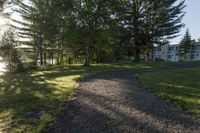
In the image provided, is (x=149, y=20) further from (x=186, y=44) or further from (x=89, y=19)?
(x=186, y=44)

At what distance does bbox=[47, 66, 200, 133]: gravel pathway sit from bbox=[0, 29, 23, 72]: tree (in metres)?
17.4

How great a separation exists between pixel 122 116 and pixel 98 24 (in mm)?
17794

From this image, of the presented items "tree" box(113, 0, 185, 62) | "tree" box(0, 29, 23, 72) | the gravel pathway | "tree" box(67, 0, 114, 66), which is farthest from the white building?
the gravel pathway

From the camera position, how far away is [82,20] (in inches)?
880

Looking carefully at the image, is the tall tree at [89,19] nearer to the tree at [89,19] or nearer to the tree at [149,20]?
the tree at [89,19]

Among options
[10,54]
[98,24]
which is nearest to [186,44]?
[98,24]

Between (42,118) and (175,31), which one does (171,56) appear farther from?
(42,118)

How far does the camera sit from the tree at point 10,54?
23.2 metres

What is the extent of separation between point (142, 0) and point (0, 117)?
2581 cm

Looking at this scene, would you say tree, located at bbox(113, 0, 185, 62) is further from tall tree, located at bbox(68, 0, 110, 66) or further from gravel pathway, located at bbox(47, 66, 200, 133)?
gravel pathway, located at bbox(47, 66, 200, 133)

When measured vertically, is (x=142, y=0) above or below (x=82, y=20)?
above

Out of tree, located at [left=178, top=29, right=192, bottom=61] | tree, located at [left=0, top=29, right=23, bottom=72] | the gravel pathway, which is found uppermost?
tree, located at [left=178, top=29, right=192, bottom=61]

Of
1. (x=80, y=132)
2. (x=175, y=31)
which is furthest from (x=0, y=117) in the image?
(x=175, y=31)

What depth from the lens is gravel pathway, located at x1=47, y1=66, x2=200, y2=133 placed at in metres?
4.85
